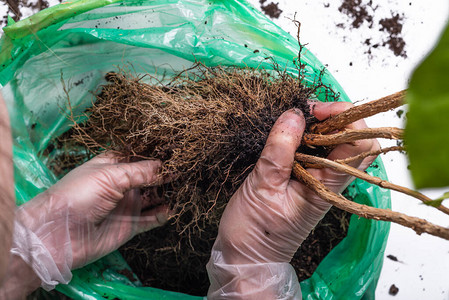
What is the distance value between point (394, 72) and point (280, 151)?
0.64 metres

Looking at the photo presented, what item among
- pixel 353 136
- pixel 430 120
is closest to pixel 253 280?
pixel 353 136

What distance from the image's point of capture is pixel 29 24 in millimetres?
835

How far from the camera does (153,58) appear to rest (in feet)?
3.35

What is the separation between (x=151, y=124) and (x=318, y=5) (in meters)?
0.70

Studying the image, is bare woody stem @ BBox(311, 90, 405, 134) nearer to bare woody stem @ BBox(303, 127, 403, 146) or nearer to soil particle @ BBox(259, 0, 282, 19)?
bare woody stem @ BBox(303, 127, 403, 146)

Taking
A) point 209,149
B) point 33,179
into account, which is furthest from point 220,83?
point 33,179

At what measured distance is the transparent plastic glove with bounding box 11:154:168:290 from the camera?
0.82m

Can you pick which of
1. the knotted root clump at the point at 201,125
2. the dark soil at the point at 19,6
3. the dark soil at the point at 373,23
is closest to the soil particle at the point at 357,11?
the dark soil at the point at 373,23

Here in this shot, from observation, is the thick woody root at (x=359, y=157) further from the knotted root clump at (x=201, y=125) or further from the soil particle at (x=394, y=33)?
the soil particle at (x=394, y=33)

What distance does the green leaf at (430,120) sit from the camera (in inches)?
7.0

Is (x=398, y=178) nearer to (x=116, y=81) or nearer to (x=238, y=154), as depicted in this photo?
(x=238, y=154)

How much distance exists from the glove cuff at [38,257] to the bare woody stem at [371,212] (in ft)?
2.06

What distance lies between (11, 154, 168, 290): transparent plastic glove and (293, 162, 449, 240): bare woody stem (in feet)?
1.24

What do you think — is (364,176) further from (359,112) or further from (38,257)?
(38,257)
